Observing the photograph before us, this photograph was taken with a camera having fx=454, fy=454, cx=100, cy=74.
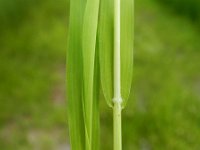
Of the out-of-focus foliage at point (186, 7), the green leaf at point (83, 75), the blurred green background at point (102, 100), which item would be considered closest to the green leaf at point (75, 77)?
the green leaf at point (83, 75)

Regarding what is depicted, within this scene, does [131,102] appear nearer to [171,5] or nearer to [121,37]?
[171,5]

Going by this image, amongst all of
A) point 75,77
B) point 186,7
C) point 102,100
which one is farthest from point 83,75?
point 186,7

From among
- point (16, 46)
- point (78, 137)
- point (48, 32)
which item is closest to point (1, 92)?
point (16, 46)

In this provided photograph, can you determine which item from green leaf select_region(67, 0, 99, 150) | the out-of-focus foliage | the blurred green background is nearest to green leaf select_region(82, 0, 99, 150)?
green leaf select_region(67, 0, 99, 150)

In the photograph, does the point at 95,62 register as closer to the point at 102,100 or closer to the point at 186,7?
the point at 102,100

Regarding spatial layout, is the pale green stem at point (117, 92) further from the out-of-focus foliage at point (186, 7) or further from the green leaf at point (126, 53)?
the out-of-focus foliage at point (186, 7)

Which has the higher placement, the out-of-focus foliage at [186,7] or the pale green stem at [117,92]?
the out-of-focus foliage at [186,7]

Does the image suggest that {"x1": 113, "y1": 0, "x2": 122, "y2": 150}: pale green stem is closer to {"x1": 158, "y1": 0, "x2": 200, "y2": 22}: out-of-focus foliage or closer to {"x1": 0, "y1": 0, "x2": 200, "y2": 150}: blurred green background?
{"x1": 0, "y1": 0, "x2": 200, "y2": 150}: blurred green background
